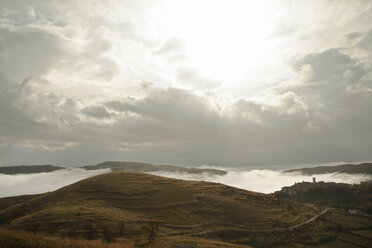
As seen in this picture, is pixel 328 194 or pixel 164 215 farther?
pixel 328 194

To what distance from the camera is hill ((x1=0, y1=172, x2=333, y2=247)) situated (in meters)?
53.1

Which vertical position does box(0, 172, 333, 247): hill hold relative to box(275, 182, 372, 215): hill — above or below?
above

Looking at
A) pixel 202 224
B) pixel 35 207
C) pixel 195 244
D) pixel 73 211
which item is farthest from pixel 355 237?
pixel 35 207

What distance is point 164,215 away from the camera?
67.6 m

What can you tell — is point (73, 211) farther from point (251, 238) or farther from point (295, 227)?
point (295, 227)

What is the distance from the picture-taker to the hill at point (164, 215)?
53.1 m

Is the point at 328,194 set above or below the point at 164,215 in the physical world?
below

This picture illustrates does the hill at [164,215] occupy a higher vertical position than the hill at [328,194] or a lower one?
higher

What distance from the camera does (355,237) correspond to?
2724 inches

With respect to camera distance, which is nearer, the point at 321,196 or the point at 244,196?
the point at 244,196

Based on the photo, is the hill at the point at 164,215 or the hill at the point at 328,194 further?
the hill at the point at 328,194

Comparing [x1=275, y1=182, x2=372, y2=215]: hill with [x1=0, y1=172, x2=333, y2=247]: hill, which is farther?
[x1=275, y1=182, x2=372, y2=215]: hill

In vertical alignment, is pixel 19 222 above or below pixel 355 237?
above

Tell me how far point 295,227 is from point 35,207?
80.1 meters
